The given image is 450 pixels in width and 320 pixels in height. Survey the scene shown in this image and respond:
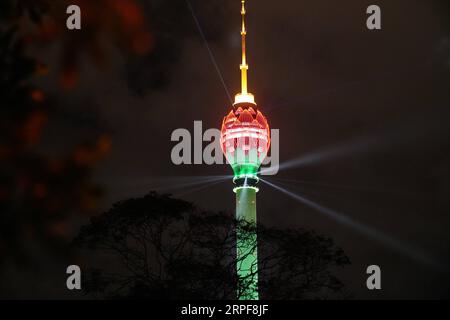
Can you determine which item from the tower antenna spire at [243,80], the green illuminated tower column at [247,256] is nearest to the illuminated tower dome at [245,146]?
the tower antenna spire at [243,80]

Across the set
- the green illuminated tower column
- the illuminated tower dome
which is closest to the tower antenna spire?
the illuminated tower dome

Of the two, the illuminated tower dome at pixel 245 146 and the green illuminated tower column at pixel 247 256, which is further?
the illuminated tower dome at pixel 245 146

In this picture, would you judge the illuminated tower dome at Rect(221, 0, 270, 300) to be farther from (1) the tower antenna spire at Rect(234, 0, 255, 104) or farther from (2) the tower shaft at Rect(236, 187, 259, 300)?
(2) the tower shaft at Rect(236, 187, 259, 300)

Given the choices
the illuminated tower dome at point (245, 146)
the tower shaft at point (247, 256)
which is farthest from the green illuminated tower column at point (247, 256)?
the illuminated tower dome at point (245, 146)

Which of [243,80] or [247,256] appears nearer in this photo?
[247,256]

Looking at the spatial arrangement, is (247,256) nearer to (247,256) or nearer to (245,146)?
(247,256)

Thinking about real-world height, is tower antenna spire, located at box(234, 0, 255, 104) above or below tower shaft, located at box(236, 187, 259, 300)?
above

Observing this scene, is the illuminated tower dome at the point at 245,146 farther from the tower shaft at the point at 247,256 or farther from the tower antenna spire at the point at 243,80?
the tower shaft at the point at 247,256

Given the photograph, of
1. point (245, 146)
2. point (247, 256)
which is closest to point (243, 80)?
point (245, 146)

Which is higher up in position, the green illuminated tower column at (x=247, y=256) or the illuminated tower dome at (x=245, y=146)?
the illuminated tower dome at (x=245, y=146)

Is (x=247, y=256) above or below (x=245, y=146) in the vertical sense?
below

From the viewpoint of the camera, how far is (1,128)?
24.6 ft
